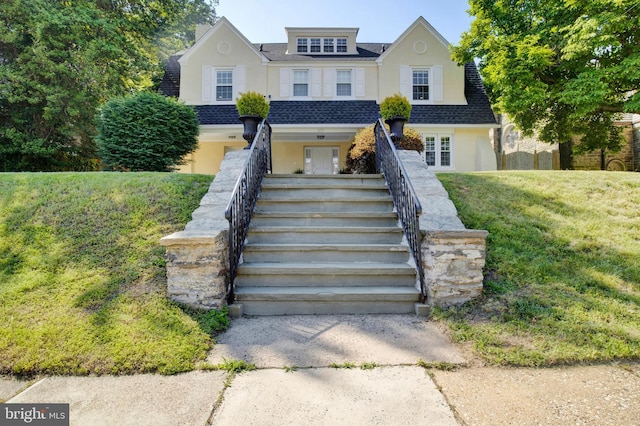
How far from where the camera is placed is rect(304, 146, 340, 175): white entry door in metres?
13.0

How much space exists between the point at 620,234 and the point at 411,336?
3672 mm

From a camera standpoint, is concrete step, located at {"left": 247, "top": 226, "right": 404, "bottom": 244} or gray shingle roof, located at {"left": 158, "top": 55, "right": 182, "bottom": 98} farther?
gray shingle roof, located at {"left": 158, "top": 55, "right": 182, "bottom": 98}

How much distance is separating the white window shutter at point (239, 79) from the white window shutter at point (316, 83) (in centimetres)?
253

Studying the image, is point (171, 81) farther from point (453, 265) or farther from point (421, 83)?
point (453, 265)

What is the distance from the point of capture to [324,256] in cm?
402

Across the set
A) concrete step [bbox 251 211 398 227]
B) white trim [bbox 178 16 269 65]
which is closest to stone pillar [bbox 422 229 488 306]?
concrete step [bbox 251 211 398 227]

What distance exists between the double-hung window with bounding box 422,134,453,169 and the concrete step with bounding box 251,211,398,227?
8213 mm

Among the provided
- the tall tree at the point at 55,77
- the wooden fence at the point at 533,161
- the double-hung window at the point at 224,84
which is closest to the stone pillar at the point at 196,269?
the double-hung window at the point at 224,84

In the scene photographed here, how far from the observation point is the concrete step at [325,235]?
428 centimetres

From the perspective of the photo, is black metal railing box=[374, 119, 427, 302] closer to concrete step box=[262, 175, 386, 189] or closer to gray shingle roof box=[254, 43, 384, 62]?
concrete step box=[262, 175, 386, 189]

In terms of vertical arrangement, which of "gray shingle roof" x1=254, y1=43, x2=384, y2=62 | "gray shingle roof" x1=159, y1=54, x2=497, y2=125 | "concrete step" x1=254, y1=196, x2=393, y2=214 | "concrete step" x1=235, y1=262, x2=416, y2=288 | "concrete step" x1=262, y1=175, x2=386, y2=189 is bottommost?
"concrete step" x1=235, y1=262, x2=416, y2=288

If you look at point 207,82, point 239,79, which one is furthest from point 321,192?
point 207,82

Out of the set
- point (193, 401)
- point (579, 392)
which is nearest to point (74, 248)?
point (193, 401)

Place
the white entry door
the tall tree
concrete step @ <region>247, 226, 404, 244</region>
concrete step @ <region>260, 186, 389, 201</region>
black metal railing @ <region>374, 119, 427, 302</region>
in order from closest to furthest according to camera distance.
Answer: black metal railing @ <region>374, 119, 427, 302</region> → concrete step @ <region>247, 226, 404, 244</region> → concrete step @ <region>260, 186, 389, 201</region> → the tall tree → the white entry door
